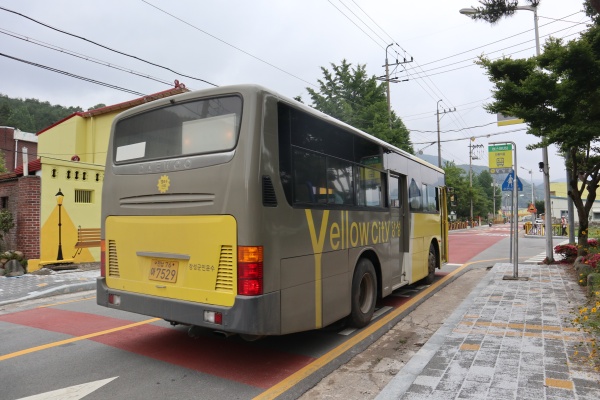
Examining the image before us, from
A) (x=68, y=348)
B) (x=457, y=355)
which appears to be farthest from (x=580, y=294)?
(x=68, y=348)

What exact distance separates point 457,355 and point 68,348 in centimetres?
470

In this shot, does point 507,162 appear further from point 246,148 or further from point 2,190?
point 2,190

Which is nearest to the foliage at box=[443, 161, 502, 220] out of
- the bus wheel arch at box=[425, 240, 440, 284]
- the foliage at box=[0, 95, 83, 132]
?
the bus wheel arch at box=[425, 240, 440, 284]

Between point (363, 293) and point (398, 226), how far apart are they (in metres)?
1.88

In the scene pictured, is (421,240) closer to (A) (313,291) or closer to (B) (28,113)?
(A) (313,291)

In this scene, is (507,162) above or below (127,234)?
above

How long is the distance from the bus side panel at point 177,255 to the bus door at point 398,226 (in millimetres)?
3910

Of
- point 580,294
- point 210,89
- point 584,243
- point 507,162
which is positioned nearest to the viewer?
point 210,89

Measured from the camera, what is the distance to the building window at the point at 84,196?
44.7 feet

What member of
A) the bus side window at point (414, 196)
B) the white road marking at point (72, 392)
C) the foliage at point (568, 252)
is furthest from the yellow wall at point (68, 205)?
the foliage at point (568, 252)

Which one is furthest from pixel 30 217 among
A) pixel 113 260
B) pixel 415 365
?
pixel 415 365

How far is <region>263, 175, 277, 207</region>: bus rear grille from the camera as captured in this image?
411 centimetres

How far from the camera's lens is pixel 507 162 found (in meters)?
10.5

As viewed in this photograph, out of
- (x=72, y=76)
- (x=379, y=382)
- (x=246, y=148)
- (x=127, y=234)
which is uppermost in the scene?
(x=72, y=76)
